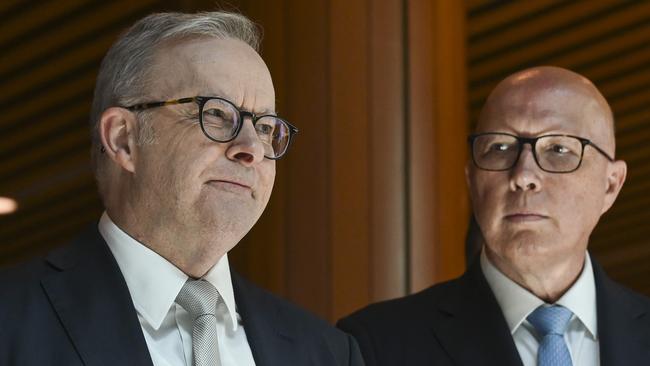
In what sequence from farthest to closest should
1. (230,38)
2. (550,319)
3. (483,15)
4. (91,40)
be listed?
(483,15), (91,40), (550,319), (230,38)

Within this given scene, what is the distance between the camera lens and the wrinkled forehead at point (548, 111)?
2.77 m

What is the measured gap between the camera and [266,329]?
91.7 inches

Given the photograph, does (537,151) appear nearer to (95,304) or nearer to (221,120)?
(221,120)

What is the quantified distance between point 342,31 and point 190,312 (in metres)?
2.06

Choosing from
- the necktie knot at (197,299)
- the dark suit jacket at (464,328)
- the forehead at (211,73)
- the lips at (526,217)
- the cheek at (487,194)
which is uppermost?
the forehead at (211,73)

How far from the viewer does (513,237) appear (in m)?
2.67

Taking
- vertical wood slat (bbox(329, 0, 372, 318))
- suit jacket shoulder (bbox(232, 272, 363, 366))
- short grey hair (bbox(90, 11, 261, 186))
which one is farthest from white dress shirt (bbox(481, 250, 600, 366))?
vertical wood slat (bbox(329, 0, 372, 318))

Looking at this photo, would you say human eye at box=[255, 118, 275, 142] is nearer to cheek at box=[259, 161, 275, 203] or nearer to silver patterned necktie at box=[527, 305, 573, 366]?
cheek at box=[259, 161, 275, 203]

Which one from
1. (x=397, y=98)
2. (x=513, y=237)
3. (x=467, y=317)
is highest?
(x=397, y=98)

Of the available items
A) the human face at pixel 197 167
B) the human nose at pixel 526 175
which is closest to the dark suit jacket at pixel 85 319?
the human face at pixel 197 167

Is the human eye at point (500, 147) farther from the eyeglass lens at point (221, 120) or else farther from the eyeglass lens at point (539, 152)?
the eyeglass lens at point (221, 120)

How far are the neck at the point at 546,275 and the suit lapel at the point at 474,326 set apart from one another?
0.20 ft

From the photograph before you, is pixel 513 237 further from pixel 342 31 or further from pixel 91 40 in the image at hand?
pixel 91 40

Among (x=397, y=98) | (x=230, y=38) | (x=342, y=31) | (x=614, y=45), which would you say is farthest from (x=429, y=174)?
(x=614, y=45)
